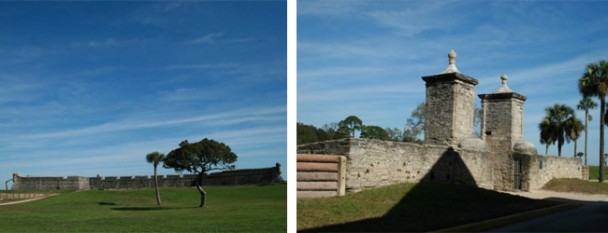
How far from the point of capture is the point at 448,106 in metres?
14.9

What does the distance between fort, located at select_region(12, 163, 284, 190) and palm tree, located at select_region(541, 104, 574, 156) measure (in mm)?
13107

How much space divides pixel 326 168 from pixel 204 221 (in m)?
9.95

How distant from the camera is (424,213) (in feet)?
29.8

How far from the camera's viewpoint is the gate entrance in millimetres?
16672

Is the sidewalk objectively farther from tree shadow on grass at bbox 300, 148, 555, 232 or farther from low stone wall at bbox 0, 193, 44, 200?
low stone wall at bbox 0, 193, 44, 200

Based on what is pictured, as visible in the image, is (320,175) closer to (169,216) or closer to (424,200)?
(424,200)

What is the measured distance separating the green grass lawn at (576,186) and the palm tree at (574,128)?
412 cm

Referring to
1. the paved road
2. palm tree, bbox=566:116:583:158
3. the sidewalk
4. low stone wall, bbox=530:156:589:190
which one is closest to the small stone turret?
low stone wall, bbox=530:156:589:190

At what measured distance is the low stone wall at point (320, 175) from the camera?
392 inches

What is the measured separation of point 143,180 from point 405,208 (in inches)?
1312

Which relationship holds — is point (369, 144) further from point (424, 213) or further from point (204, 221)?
point (204, 221)

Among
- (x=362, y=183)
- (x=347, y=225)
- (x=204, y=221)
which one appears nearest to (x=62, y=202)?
(x=204, y=221)

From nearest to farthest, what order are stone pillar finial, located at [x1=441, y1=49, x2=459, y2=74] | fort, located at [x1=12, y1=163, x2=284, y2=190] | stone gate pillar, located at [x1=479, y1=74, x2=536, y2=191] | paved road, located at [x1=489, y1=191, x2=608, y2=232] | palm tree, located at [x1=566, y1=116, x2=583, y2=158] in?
paved road, located at [x1=489, y1=191, x2=608, y2=232] < stone pillar finial, located at [x1=441, y1=49, x2=459, y2=74] < stone gate pillar, located at [x1=479, y1=74, x2=536, y2=191] < palm tree, located at [x1=566, y1=116, x2=583, y2=158] < fort, located at [x1=12, y1=163, x2=284, y2=190]

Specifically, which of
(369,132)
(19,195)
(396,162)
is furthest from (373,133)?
(19,195)
